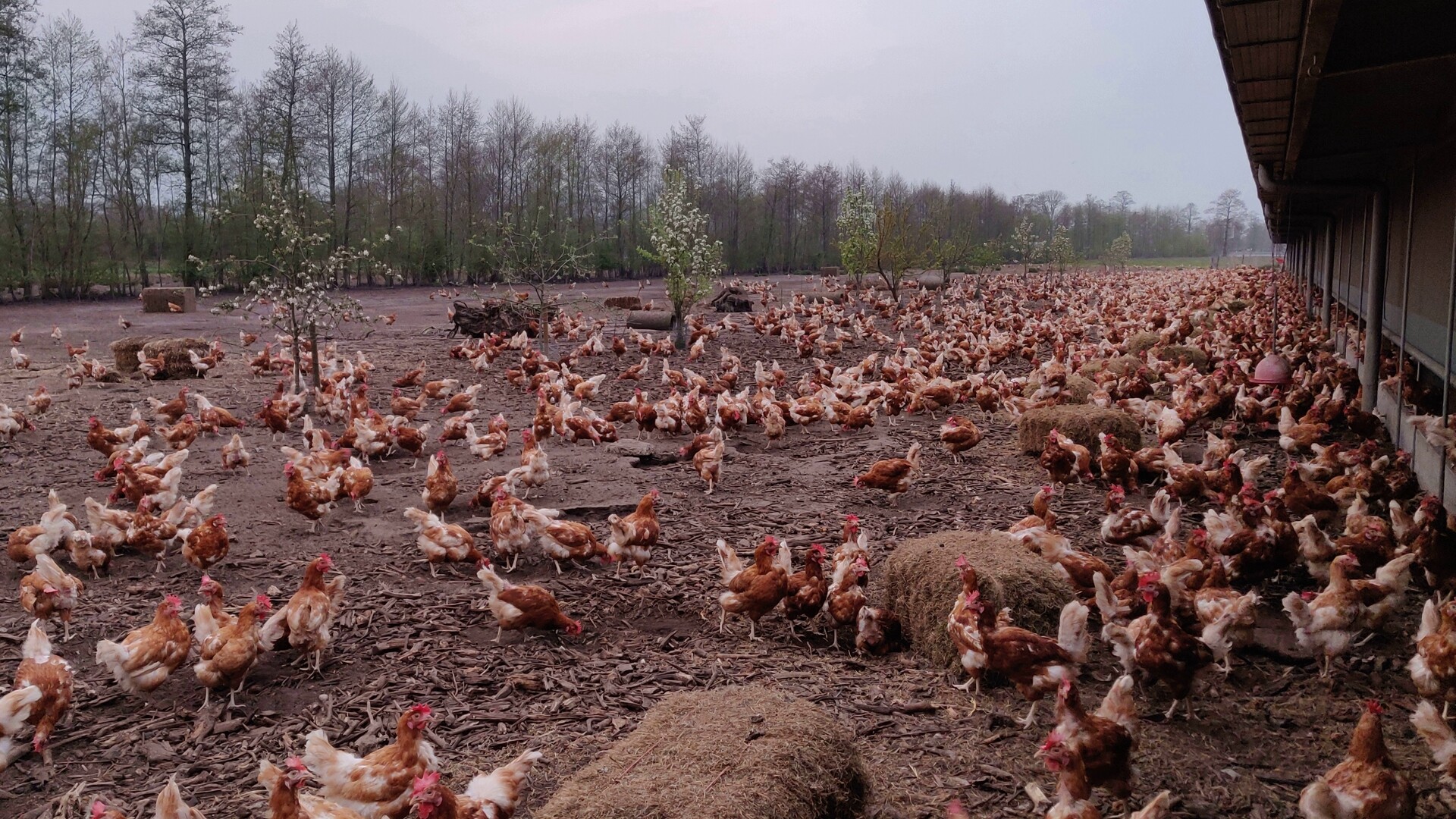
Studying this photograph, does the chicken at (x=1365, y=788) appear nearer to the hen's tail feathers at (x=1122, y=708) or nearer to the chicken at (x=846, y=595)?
the hen's tail feathers at (x=1122, y=708)

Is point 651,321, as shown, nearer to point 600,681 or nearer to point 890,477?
point 890,477

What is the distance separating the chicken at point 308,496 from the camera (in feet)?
26.4

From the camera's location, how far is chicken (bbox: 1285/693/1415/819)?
364 cm

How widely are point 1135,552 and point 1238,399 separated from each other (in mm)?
6500

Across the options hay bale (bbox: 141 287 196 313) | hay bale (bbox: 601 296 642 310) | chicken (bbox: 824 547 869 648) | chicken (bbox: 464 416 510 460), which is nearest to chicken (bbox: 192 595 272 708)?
chicken (bbox: 824 547 869 648)

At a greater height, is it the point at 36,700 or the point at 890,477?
the point at 890,477

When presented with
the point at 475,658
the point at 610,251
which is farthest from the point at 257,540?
the point at 610,251

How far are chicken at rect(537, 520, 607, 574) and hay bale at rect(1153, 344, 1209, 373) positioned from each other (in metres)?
12.5

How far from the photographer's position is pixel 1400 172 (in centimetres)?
1145

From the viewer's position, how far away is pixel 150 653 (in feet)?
17.0

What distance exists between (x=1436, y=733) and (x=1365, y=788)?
0.80 meters

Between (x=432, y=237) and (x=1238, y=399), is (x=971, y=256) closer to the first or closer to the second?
(x=432, y=237)

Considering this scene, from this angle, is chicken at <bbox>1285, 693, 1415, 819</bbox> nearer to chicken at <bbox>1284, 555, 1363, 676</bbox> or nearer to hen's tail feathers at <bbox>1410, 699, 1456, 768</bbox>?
hen's tail feathers at <bbox>1410, 699, 1456, 768</bbox>

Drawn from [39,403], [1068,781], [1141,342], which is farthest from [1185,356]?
[39,403]
